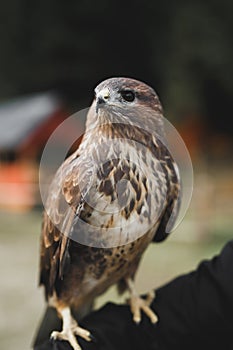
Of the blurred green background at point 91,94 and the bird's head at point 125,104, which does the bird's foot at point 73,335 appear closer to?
the blurred green background at point 91,94

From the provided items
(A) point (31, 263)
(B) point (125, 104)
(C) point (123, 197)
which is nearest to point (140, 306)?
(C) point (123, 197)

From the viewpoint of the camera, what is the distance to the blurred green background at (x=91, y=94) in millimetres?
3186

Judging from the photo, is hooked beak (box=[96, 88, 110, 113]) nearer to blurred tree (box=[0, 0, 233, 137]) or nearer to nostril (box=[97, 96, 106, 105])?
nostril (box=[97, 96, 106, 105])

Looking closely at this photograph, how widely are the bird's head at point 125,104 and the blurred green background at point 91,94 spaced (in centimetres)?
44

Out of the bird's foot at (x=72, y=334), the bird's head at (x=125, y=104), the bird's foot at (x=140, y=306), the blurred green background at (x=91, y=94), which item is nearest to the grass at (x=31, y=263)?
the blurred green background at (x=91, y=94)

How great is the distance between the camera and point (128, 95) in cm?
75

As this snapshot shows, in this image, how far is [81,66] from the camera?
15.6ft

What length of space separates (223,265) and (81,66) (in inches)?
155

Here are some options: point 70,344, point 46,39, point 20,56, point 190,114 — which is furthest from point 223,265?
point 190,114

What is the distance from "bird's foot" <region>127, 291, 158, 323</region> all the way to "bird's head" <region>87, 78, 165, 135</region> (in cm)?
35

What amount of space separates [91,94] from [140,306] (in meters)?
0.61

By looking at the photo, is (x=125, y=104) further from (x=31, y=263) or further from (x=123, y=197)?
(x=31, y=263)

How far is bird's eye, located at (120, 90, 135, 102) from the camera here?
74 cm

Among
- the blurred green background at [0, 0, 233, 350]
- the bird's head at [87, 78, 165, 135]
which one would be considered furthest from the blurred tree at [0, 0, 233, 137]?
the bird's head at [87, 78, 165, 135]
